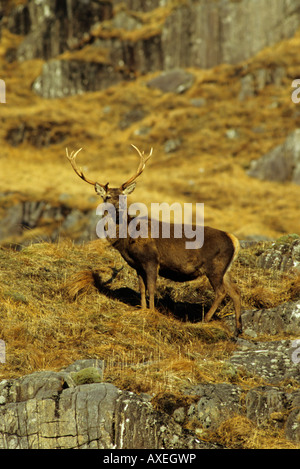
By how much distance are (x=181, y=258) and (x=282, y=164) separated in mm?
22292

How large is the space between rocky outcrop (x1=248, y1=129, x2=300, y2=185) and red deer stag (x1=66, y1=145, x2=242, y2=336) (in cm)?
2139

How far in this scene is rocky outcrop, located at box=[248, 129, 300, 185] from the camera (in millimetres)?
32406

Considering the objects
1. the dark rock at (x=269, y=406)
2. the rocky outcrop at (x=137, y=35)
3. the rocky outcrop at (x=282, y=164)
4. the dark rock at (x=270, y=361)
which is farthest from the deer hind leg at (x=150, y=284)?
the rocky outcrop at (x=137, y=35)

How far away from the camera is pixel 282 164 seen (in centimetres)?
3275

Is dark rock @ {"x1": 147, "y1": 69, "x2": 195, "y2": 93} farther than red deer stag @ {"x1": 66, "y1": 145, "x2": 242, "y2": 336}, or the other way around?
dark rock @ {"x1": 147, "y1": 69, "x2": 195, "y2": 93}

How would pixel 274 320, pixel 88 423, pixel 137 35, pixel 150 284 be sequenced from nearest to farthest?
pixel 88 423, pixel 274 320, pixel 150 284, pixel 137 35

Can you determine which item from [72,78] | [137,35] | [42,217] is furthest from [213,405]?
[137,35]

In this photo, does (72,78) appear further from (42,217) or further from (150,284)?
(150,284)

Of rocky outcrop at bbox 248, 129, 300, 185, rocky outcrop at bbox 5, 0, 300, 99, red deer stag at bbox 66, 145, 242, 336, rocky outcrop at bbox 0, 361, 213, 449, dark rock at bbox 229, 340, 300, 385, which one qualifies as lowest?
rocky outcrop at bbox 0, 361, 213, 449

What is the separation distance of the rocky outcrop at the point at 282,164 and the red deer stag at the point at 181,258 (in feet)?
70.2

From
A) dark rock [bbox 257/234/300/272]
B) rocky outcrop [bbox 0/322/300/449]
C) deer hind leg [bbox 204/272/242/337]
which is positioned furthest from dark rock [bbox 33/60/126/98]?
rocky outcrop [bbox 0/322/300/449]

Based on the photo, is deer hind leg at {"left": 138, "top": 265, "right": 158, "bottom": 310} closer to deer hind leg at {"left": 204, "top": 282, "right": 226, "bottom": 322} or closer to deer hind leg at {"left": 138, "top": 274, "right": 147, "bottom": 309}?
deer hind leg at {"left": 138, "top": 274, "right": 147, "bottom": 309}

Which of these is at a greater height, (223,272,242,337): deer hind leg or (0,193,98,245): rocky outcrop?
(0,193,98,245): rocky outcrop

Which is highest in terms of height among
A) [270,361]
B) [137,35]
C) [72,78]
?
[137,35]
